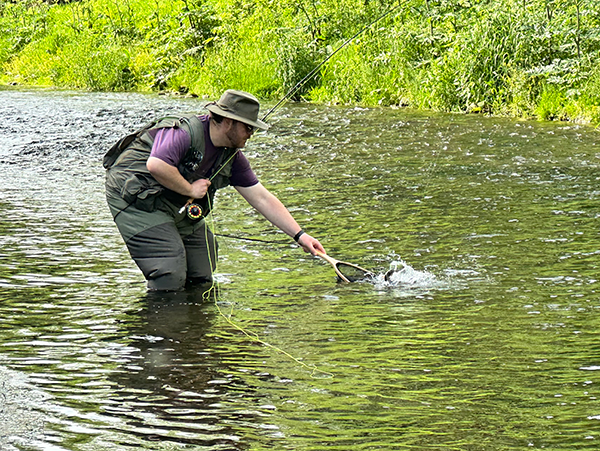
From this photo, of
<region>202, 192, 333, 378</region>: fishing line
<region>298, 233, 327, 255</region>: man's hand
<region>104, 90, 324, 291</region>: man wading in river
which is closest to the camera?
<region>202, 192, 333, 378</region>: fishing line

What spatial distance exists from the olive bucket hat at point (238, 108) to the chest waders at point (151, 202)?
0.82ft

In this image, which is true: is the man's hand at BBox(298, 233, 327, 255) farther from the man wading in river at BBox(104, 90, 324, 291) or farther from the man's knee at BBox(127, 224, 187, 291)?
the man's knee at BBox(127, 224, 187, 291)

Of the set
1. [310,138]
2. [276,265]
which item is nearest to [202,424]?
[276,265]

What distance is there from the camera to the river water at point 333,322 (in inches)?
127

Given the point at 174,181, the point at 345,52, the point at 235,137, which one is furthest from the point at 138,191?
the point at 345,52

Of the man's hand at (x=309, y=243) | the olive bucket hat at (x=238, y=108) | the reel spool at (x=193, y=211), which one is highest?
the olive bucket hat at (x=238, y=108)

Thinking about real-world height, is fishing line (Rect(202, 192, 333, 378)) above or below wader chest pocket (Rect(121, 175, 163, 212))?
below

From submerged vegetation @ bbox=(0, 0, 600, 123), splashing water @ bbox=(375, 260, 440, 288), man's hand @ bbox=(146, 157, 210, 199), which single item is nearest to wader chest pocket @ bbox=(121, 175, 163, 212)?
man's hand @ bbox=(146, 157, 210, 199)

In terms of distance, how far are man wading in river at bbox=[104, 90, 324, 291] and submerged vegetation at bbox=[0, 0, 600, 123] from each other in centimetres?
343

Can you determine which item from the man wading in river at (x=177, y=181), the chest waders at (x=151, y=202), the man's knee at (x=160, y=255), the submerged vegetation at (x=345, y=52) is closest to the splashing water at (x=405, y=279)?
the man wading in river at (x=177, y=181)

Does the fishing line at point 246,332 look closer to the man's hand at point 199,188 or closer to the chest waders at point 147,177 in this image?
the chest waders at point 147,177

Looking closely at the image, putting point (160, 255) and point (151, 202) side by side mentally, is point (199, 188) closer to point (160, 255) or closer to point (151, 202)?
point (151, 202)

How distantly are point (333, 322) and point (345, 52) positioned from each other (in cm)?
1224

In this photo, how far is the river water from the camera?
3.21 metres
